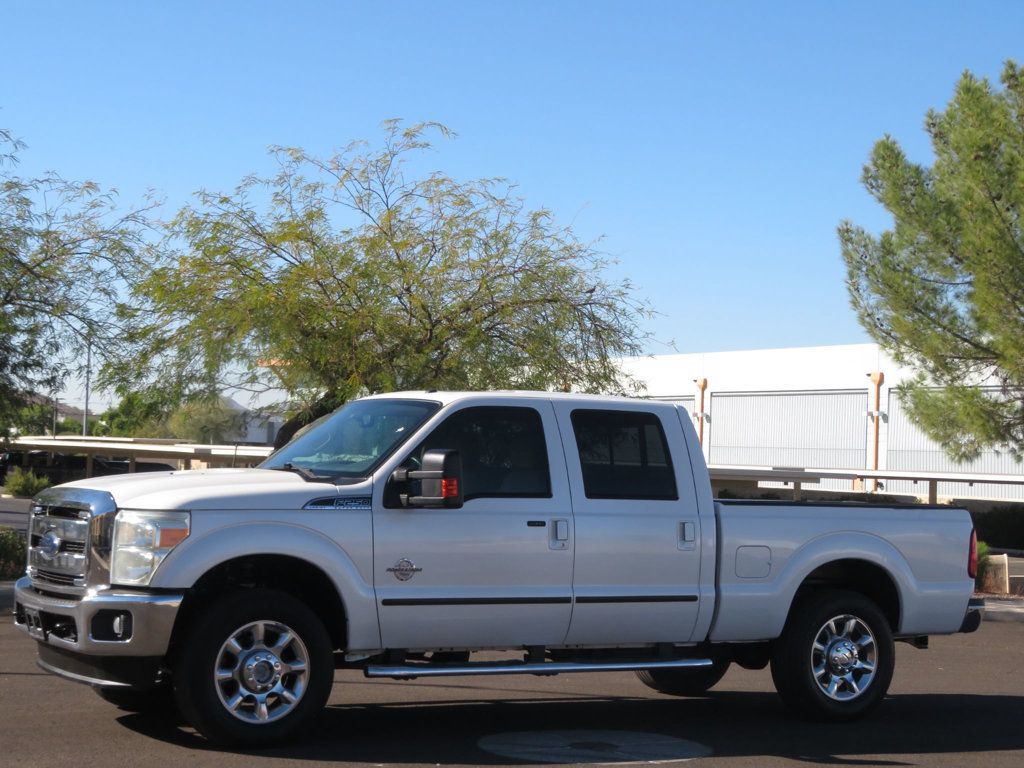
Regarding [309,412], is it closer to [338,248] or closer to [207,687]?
[338,248]

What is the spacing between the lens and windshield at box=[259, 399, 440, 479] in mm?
8031

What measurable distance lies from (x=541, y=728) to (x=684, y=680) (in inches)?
76.0

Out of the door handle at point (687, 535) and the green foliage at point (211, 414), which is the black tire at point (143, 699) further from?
the green foliage at point (211, 414)

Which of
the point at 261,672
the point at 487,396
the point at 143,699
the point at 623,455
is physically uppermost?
the point at 487,396

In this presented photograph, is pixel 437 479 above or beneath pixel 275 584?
above

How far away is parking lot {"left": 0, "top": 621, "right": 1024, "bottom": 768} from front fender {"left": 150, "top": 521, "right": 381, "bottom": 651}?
0.74 m

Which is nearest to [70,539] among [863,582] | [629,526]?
[629,526]

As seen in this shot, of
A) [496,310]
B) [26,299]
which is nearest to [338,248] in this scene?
[496,310]

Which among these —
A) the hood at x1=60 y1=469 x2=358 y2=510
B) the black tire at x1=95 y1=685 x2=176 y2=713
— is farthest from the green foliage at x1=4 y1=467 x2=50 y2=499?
the hood at x1=60 y1=469 x2=358 y2=510

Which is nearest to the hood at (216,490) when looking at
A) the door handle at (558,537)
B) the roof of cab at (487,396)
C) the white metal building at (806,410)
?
the roof of cab at (487,396)

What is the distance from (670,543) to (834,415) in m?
43.6

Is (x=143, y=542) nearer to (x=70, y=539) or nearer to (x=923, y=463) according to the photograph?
(x=70, y=539)

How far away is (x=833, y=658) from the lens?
898cm

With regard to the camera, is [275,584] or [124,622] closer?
[124,622]
